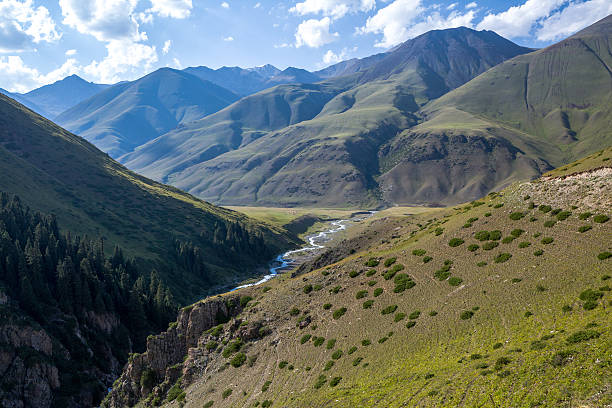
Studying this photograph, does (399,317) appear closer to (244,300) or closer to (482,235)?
(482,235)

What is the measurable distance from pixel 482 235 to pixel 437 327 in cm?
2019

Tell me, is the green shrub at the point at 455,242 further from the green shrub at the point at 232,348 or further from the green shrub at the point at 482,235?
the green shrub at the point at 232,348

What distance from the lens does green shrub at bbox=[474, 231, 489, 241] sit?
5391cm

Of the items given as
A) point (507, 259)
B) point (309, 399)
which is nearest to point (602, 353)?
point (507, 259)

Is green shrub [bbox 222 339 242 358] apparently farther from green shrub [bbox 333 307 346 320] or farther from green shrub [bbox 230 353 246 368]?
green shrub [bbox 333 307 346 320]

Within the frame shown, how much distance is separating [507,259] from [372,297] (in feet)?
60.6

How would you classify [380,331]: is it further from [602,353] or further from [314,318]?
[602,353]

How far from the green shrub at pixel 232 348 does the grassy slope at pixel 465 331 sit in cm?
95

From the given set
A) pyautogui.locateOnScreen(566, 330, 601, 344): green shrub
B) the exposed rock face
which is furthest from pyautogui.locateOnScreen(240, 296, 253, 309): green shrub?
pyautogui.locateOnScreen(566, 330, 601, 344): green shrub

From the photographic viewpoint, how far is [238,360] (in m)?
54.8

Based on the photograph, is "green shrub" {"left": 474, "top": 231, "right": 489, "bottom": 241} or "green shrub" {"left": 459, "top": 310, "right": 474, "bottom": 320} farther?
"green shrub" {"left": 474, "top": 231, "right": 489, "bottom": 241}

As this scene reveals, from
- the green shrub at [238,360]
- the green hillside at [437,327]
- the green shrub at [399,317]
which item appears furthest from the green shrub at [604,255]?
the green shrub at [238,360]

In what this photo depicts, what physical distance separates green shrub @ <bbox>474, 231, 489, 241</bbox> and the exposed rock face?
4403cm

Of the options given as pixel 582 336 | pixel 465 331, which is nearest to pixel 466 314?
pixel 465 331
